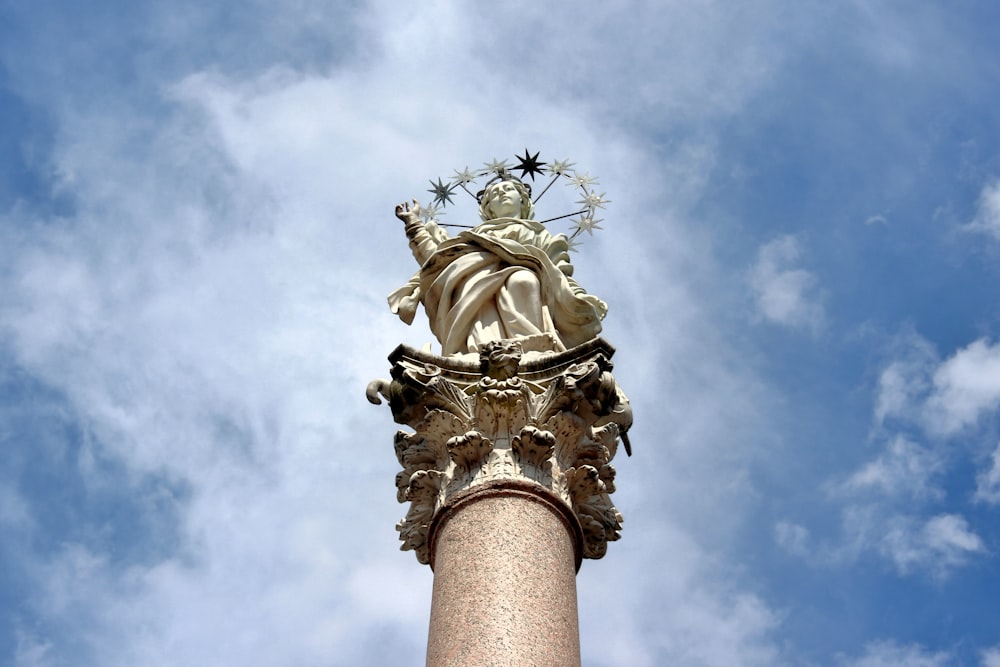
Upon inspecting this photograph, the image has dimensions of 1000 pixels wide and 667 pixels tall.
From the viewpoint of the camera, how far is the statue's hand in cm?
1791

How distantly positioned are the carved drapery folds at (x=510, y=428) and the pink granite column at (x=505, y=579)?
1.16ft

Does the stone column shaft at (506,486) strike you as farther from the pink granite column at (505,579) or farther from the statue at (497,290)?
the statue at (497,290)

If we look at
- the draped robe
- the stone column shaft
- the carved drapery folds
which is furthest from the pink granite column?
the draped robe

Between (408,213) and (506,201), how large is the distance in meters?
1.43

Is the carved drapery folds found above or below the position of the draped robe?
below

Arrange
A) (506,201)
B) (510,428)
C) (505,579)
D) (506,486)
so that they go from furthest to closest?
1. (506,201)
2. (510,428)
3. (506,486)
4. (505,579)

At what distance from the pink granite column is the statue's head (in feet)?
21.8

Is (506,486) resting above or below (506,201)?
below

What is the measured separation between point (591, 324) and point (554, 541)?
15.3 feet

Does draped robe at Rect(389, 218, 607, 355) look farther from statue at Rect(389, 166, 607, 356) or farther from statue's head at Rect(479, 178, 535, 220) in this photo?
statue's head at Rect(479, 178, 535, 220)

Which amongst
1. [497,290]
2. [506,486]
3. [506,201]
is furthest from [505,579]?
[506,201]

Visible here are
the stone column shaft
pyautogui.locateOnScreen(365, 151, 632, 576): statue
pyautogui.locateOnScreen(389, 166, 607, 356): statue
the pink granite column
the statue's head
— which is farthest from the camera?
the statue's head

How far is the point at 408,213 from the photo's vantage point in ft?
59.2

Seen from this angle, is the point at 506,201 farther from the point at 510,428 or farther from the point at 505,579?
the point at 505,579
